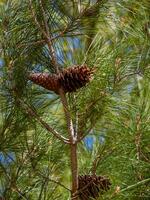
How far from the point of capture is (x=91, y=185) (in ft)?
4.64

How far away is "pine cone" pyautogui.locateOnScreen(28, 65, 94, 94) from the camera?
54.9 inches

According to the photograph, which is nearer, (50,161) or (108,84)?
(108,84)

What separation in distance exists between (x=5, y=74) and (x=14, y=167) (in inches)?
11.3

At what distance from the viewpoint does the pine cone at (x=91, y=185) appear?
1.39 m

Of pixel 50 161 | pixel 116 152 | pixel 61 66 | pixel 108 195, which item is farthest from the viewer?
pixel 50 161

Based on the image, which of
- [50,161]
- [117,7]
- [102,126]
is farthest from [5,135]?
[117,7]

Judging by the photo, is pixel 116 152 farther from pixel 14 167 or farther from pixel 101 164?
pixel 14 167

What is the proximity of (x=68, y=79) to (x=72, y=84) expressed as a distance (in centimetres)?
2

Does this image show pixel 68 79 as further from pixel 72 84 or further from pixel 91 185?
pixel 91 185

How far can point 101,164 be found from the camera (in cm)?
149

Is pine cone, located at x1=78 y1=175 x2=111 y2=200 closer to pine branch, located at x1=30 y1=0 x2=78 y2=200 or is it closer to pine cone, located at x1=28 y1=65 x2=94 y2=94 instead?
pine branch, located at x1=30 y1=0 x2=78 y2=200

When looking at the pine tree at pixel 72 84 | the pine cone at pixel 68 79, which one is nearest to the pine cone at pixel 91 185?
the pine tree at pixel 72 84

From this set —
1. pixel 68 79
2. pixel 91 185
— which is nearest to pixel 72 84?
pixel 68 79

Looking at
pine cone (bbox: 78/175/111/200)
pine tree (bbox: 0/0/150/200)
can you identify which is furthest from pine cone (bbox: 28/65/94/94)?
pine cone (bbox: 78/175/111/200)
